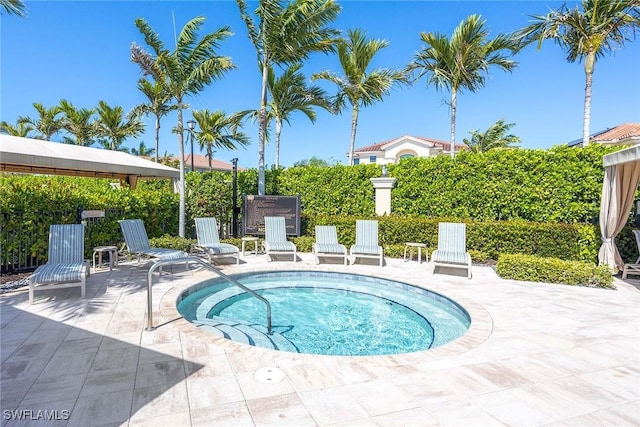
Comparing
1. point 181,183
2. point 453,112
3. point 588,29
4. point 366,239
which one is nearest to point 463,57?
point 453,112

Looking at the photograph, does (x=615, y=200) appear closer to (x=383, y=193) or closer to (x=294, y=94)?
(x=383, y=193)

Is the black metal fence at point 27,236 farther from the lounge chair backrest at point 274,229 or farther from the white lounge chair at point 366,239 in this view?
the white lounge chair at point 366,239

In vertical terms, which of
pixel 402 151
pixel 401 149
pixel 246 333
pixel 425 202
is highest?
pixel 401 149

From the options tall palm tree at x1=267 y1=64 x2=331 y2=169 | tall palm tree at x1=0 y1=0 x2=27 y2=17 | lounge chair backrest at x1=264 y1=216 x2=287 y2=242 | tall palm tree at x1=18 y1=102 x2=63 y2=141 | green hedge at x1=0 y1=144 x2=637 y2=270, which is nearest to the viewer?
tall palm tree at x1=0 y1=0 x2=27 y2=17

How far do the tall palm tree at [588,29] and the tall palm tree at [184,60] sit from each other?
465 inches

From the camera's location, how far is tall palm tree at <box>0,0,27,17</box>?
6.00 meters

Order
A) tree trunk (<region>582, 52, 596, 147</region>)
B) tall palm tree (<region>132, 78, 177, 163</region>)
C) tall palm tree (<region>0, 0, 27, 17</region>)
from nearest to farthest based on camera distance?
tall palm tree (<region>0, 0, 27, 17</region>) → tree trunk (<region>582, 52, 596, 147</region>) → tall palm tree (<region>132, 78, 177, 163</region>)

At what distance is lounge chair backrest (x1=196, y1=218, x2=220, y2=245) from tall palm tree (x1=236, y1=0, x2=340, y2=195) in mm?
3540

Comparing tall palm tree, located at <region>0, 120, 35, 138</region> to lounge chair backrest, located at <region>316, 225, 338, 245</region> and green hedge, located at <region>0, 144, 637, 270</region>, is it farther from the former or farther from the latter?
lounge chair backrest, located at <region>316, 225, 338, 245</region>

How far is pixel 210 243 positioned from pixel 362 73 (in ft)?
35.7

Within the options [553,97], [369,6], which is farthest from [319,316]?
[553,97]

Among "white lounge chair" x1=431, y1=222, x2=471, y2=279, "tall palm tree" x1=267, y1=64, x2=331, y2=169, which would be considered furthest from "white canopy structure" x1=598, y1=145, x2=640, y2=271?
"tall palm tree" x1=267, y1=64, x2=331, y2=169

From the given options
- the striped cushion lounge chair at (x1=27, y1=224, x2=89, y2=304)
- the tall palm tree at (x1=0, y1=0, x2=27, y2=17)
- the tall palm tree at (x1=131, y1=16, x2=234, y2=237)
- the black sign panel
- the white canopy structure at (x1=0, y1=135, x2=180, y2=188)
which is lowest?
the striped cushion lounge chair at (x1=27, y1=224, x2=89, y2=304)

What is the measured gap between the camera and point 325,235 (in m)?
9.80
